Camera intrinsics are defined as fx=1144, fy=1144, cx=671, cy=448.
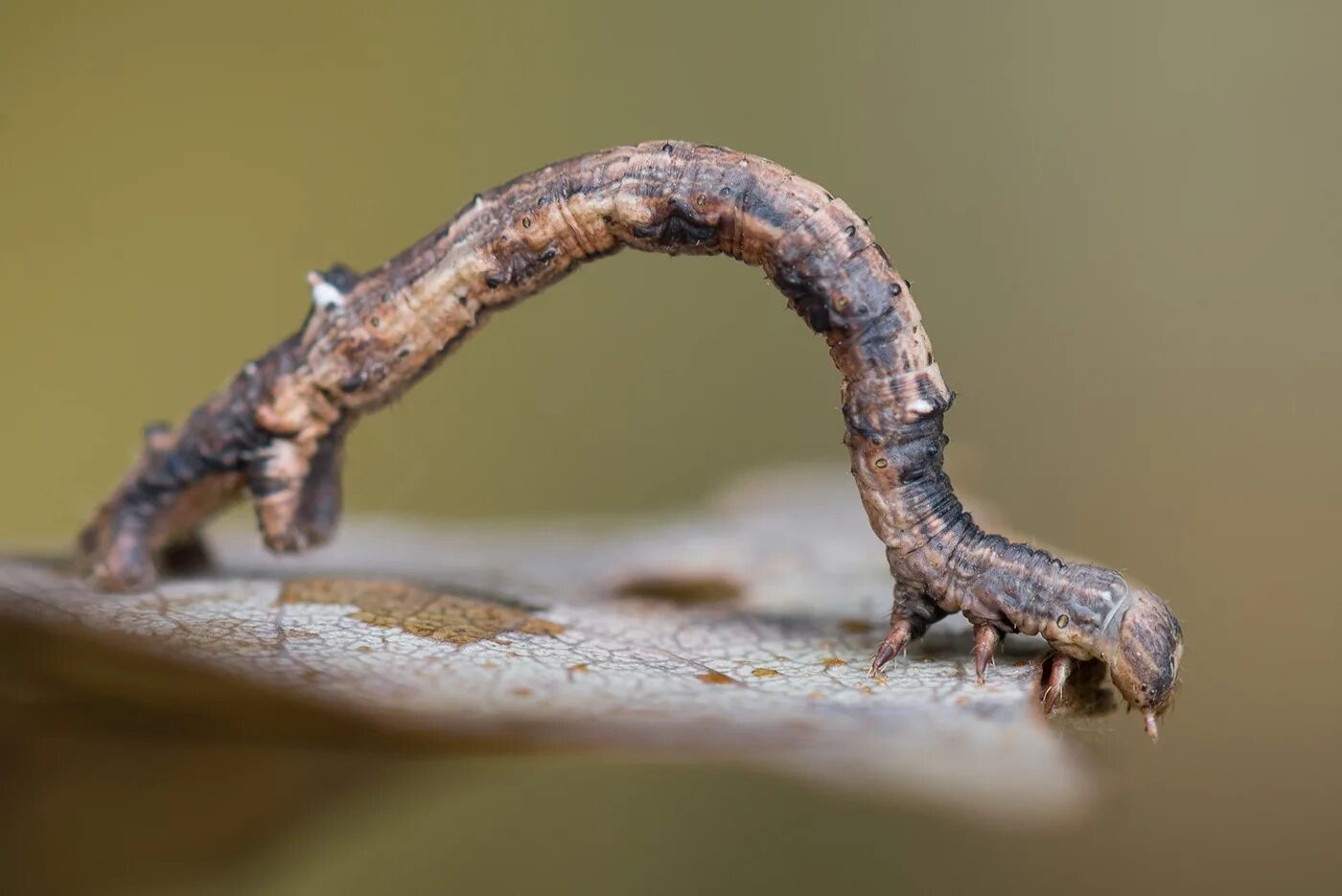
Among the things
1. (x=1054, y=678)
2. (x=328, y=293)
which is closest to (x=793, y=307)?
(x=1054, y=678)

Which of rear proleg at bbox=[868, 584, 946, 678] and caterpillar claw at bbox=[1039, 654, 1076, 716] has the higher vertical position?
rear proleg at bbox=[868, 584, 946, 678]

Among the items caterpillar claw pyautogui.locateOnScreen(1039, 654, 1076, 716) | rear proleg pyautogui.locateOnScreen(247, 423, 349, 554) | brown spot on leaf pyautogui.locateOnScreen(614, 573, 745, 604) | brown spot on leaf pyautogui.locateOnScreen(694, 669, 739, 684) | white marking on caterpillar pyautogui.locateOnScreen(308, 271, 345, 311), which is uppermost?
white marking on caterpillar pyautogui.locateOnScreen(308, 271, 345, 311)

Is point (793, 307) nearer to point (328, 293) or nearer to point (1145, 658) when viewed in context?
point (1145, 658)

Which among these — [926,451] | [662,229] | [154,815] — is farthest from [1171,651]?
[154,815]

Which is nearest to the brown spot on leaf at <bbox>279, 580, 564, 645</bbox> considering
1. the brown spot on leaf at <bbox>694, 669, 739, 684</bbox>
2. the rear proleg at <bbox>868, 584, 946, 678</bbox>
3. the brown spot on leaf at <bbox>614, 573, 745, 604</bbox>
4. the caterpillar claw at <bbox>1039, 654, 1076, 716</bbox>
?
the brown spot on leaf at <bbox>694, 669, 739, 684</bbox>

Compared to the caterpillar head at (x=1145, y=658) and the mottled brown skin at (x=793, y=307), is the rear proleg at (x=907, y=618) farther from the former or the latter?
the caterpillar head at (x=1145, y=658)

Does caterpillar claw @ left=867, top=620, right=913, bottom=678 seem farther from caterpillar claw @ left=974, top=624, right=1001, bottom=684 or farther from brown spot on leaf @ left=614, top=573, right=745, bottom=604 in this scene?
brown spot on leaf @ left=614, top=573, right=745, bottom=604

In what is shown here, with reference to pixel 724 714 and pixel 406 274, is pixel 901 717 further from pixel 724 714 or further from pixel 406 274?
pixel 406 274

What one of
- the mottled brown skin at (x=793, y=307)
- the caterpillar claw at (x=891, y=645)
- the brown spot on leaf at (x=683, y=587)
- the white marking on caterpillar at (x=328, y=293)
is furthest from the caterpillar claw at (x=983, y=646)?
the white marking on caterpillar at (x=328, y=293)
